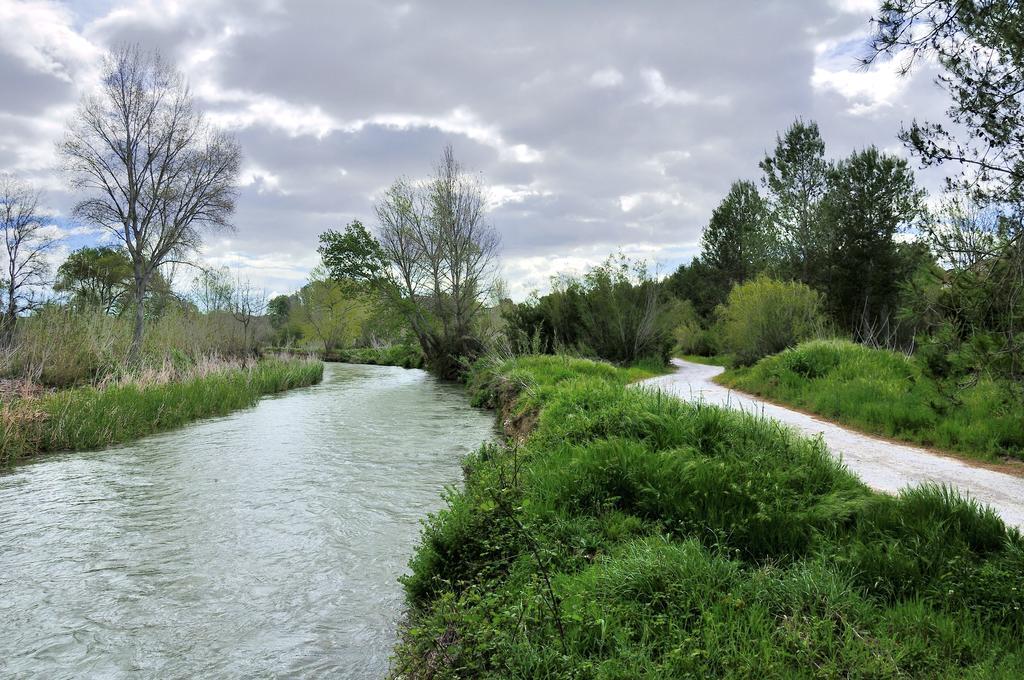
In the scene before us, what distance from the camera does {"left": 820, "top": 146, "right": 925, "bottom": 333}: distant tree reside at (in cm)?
2434

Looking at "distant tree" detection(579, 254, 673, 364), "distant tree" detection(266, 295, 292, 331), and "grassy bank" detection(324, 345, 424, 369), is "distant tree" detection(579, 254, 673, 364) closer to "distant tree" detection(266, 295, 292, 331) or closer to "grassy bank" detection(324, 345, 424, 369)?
"grassy bank" detection(324, 345, 424, 369)

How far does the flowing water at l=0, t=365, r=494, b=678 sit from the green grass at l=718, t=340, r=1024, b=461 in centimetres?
542

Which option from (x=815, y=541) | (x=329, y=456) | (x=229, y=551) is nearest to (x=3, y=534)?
(x=229, y=551)

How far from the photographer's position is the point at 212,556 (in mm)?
4996

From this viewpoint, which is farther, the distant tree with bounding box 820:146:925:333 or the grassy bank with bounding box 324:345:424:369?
the grassy bank with bounding box 324:345:424:369

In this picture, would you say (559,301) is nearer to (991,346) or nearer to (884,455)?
(884,455)

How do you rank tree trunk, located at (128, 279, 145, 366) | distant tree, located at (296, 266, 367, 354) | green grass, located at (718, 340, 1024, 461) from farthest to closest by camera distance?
1. distant tree, located at (296, 266, 367, 354)
2. tree trunk, located at (128, 279, 145, 366)
3. green grass, located at (718, 340, 1024, 461)

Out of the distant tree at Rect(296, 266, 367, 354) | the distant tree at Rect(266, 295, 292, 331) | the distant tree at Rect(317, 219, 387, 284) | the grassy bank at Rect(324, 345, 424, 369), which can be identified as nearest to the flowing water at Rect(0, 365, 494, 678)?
the distant tree at Rect(317, 219, 387, 284)

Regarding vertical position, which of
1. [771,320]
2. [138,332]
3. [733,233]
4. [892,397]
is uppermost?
[733,233]

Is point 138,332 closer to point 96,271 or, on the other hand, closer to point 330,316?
point 96,271

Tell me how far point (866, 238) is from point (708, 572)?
2670cm

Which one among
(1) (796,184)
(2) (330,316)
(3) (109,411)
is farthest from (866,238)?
(2) (330,316)

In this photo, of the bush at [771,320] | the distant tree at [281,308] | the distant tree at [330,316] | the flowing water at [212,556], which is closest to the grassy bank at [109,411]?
the flowing water at [212,556]

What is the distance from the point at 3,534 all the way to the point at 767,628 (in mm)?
7057
